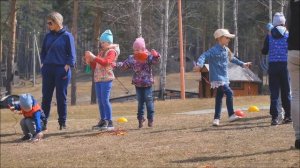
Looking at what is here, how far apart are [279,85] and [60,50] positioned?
3739mm

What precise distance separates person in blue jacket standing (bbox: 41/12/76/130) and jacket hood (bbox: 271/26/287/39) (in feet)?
11.1

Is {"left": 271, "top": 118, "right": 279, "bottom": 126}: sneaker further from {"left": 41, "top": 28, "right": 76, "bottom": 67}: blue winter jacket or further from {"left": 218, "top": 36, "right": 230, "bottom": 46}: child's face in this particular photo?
{"left": 41, "top": 28, "right": 76, "bottom": 67}: blue winter jacket

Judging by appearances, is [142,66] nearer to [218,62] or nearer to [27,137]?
[218,62]

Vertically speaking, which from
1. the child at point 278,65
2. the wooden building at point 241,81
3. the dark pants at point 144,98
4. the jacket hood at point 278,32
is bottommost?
the wooden building at point 241,81

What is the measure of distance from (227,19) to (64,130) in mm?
54281

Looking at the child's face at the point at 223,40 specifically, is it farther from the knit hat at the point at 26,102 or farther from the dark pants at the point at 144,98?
the knit hat at the point at 26,102

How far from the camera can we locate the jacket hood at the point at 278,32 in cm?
856

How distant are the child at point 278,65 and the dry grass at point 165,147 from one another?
42cm

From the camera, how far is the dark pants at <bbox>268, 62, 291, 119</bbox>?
8735mm

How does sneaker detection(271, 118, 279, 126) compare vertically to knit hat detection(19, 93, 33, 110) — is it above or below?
below

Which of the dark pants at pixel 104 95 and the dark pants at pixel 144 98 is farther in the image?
the dark pants at pixel 144 98

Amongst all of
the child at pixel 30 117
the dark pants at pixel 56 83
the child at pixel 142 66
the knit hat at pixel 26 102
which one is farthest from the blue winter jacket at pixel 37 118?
the child at pixel 142 66

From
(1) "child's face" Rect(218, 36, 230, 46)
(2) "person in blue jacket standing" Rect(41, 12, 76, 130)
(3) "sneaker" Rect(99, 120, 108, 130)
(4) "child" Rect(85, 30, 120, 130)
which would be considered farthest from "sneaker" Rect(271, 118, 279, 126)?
(2) "person in blue jacket standing" Rect(41, 12, 76, 130)

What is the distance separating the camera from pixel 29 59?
91688mm
